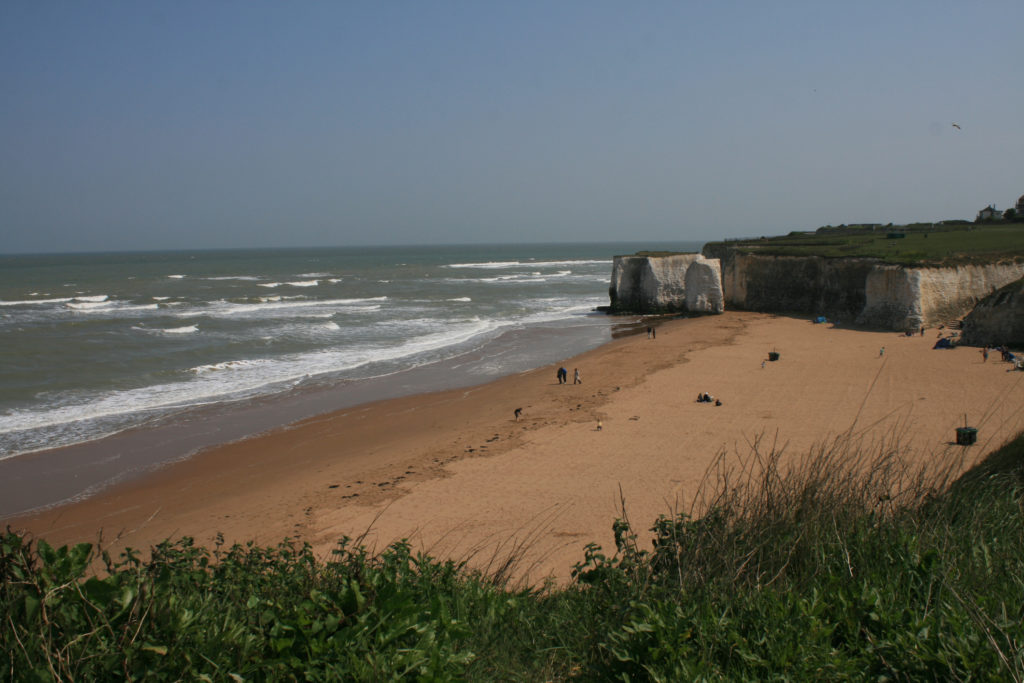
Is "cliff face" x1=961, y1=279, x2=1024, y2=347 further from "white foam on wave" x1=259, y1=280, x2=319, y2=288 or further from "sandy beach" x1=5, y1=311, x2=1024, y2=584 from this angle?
"white foam on wave" x1=259, y1=280, x2=319, y2=288

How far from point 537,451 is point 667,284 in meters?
27.6

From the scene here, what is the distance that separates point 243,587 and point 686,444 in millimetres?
11540

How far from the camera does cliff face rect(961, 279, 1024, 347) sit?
22875 millimetres

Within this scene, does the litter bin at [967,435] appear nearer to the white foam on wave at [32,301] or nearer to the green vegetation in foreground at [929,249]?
the green vegetation in foreground at [929,249]

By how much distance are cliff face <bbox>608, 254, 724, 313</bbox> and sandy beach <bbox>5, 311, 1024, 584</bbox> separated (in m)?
13.6

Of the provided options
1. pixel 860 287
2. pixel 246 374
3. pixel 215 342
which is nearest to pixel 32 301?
pixel 215 342

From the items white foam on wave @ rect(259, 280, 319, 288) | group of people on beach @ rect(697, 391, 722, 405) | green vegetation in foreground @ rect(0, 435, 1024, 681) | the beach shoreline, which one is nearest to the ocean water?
the beach shoreline

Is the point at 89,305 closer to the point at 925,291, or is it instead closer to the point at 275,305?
the point at 275,305

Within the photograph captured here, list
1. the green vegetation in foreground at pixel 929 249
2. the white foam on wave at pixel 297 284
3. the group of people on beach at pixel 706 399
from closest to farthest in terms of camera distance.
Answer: the group of people on beach at pixel 706 399, the green vegetation in foreground at pixel 929 249, the white foam on wave at pixel 297 284

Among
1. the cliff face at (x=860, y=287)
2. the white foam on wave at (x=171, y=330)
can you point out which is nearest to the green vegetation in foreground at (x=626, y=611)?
the cliff face at (x=860, y=287)

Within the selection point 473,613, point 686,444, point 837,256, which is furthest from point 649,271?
point 473,613

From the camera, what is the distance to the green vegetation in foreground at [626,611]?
2838 mm

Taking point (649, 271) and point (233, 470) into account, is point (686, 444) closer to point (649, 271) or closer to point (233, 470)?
point (233, 470)

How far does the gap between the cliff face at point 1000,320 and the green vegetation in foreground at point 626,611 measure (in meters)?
22.4
